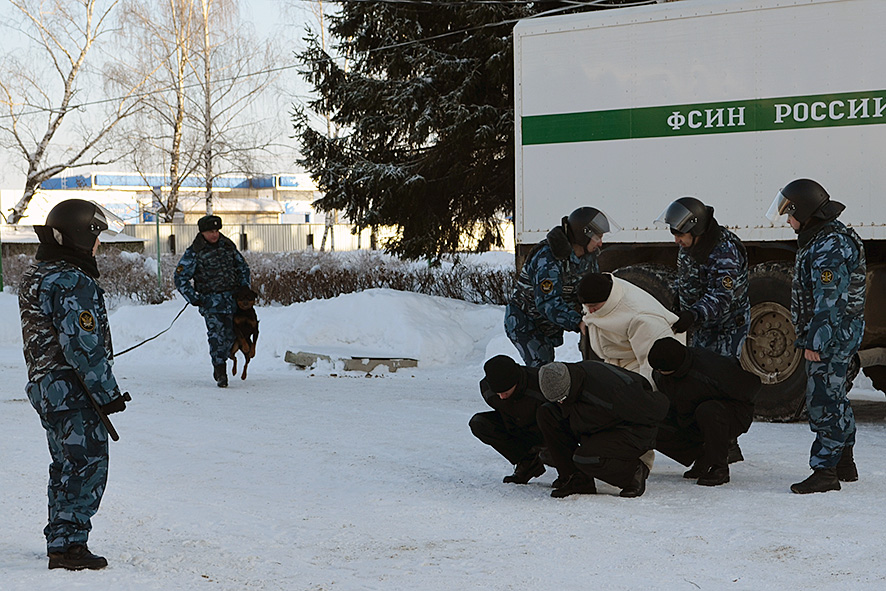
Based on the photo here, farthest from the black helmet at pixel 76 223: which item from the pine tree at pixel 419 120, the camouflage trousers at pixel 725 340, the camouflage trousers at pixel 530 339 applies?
the pine tree at pixel 419 120

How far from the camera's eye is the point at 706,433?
19.8ft

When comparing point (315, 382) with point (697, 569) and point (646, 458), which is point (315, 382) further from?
point (697, 569)

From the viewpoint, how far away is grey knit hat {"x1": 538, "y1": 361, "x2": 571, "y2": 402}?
5.61 meters

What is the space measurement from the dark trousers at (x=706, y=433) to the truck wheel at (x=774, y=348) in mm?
2729

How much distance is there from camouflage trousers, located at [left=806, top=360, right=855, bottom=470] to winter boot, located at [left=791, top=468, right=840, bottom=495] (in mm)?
42

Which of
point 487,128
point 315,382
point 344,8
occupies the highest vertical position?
point 344,8

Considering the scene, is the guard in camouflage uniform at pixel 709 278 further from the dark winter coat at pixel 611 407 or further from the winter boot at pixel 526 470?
the winter boot at pixel 526 470

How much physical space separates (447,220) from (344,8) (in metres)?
3.96

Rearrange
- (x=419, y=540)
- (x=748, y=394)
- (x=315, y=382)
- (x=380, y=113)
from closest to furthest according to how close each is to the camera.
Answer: (x=419, y=540), (x=748, y=394), (x=315, y=382), (x=380, y=113)

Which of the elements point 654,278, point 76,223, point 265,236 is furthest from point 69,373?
point 265,236

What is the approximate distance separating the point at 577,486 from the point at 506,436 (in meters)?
0.52

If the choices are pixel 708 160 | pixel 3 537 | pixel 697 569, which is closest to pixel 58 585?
pixel 3 537

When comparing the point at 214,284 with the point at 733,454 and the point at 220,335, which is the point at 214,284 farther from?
the point at 733,454

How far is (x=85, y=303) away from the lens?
438cm
